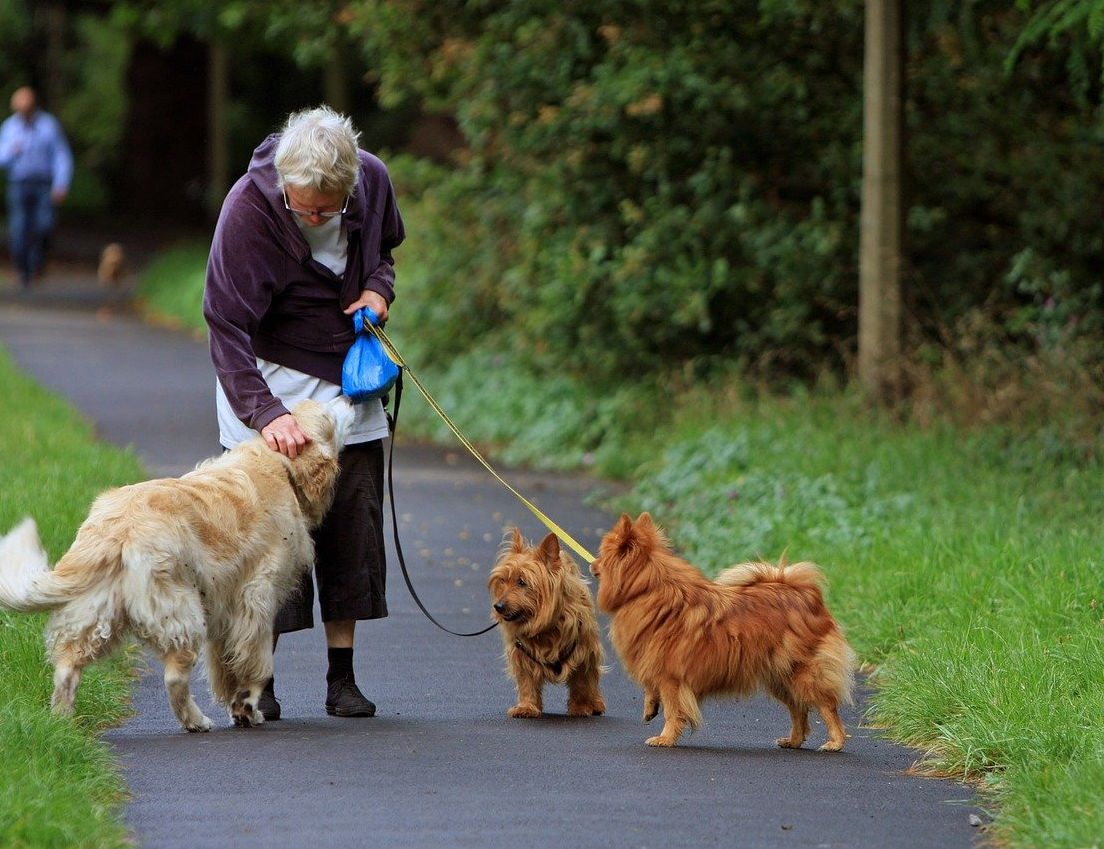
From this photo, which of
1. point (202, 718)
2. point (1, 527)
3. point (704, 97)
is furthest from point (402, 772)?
point (704, 97)

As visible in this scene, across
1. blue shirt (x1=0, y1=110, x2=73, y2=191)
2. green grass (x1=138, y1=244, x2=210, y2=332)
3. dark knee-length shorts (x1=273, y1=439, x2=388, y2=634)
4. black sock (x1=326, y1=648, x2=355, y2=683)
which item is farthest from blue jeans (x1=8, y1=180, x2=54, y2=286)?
black sock (x1=326, y1=648, x2=355, y2=683)

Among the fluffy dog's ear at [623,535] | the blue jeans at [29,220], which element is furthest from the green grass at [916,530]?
the blue jeans at [29,220]

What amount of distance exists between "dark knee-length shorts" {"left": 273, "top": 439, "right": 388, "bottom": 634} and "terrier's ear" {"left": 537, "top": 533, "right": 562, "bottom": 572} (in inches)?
25.4

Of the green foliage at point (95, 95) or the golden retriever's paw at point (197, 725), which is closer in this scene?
the golden retriever's paw at point (197, 725)

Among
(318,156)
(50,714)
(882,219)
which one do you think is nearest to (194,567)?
(50,714)

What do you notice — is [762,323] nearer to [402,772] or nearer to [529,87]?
[529,87]

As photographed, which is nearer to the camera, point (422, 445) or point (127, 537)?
point (127, 537)

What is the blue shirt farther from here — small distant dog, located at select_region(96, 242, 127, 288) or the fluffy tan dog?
the fluffy tan dog

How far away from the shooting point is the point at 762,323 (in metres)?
14.3

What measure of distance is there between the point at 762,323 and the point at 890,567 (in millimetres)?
5990

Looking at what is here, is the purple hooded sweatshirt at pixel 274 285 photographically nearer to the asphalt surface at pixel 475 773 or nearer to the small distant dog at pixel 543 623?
the small distant dog at pixel 543 623

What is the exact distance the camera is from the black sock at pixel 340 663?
6.77 m

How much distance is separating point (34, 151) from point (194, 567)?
20.2 m

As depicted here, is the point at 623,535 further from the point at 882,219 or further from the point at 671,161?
the point at 671,161
